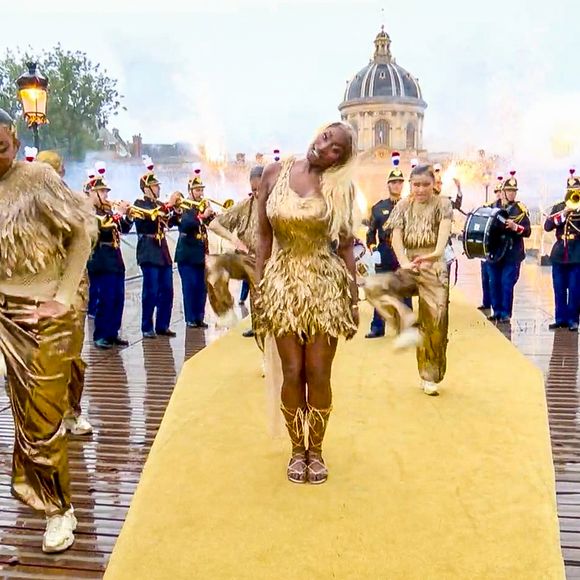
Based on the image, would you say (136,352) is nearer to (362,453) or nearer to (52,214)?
(362,453)

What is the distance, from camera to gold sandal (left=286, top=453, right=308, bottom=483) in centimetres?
365

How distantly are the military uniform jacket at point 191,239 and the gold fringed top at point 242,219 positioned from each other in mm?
2582

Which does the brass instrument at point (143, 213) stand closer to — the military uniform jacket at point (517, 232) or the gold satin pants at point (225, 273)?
the gold satin pants at point (225, 273)

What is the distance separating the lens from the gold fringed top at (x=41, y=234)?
2898 mm

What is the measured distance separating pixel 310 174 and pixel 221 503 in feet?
5.59

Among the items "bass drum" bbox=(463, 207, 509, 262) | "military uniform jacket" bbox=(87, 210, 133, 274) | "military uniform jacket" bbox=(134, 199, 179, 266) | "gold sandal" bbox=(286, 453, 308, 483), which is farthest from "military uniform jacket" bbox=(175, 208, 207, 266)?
"gold sandal" bbox=(286, 453, 308, 483)

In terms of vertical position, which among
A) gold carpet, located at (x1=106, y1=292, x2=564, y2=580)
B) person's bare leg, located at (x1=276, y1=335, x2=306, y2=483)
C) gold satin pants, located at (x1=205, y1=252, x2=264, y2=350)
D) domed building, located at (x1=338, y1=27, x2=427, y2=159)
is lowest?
gold carpet, located at (x1=106, y1=292, x2=564, y2=580)

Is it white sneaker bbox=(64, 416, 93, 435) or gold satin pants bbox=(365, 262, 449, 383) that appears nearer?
white sneaker bbox=(64, 416, 93, 435)

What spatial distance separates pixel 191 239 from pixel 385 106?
6594cm

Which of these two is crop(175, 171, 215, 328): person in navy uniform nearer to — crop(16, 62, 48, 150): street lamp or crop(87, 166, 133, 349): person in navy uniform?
crop(87, 166, 133, 349): person in navy uniform

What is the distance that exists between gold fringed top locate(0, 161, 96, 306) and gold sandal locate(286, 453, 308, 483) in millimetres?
Result: 1451

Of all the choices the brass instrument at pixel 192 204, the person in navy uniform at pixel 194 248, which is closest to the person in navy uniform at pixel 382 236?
the brass instrument at pixel 192 204

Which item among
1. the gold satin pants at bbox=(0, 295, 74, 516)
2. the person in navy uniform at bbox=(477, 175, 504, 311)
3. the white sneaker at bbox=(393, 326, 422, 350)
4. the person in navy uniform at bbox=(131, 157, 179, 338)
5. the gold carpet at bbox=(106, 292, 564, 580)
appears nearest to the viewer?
the gold carpet at bbox=(106, 292, 564, 580)

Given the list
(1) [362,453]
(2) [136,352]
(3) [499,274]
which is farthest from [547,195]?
(1) [362,453]
